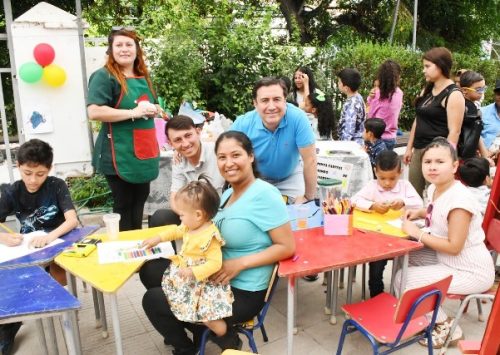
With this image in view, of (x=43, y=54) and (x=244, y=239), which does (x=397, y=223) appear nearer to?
(x=244, y=239)

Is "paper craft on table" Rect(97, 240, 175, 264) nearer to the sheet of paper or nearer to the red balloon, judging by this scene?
the sheet of paper

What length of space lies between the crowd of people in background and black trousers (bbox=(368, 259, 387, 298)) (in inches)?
0.4

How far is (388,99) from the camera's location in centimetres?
511

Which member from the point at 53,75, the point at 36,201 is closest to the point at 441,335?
the point at 36,201

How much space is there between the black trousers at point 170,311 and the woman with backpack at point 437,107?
7.70 feet

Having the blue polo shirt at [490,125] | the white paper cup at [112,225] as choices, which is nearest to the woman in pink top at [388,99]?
the blue polo shirt at [490,125]

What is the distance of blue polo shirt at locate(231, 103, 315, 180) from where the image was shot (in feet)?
9.59

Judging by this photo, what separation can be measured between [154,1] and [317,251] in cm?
860

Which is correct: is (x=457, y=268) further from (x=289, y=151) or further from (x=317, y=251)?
(x=289, y=151)

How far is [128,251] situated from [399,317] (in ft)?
4.71

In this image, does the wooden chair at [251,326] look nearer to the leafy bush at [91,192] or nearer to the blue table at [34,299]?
Answer: the blue table at [34,299]

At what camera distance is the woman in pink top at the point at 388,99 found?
197 inches

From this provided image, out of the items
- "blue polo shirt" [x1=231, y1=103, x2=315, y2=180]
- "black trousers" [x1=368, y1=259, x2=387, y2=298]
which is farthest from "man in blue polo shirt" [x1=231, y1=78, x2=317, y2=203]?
"black trousers" [x1=368, y1=259, x2=387, y2=298]

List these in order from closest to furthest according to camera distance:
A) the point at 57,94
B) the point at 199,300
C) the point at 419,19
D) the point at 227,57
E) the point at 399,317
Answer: the point at 399,317
the point at 199,300
the point at 57,94
the point at 227,57
the point at 419,19
